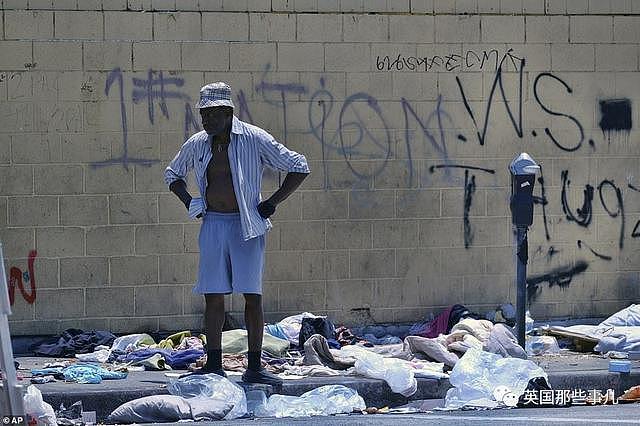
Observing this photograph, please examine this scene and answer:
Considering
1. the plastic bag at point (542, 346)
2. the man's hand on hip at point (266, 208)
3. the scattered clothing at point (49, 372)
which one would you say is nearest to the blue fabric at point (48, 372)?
the scattered clothing at point (49, 372)

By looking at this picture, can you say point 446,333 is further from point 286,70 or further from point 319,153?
point 286,70

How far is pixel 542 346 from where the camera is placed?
10945 mm

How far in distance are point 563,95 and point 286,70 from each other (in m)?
2.36

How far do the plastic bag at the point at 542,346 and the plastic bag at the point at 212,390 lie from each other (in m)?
2.79

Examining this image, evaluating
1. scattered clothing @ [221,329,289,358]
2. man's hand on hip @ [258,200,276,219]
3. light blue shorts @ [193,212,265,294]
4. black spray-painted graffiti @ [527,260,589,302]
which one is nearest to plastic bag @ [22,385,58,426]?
light blue shorts @ [193,212,265,294]

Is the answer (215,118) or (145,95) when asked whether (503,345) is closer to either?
(215,118)

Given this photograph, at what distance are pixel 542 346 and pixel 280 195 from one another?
2743 mm

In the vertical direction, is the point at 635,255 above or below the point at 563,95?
below

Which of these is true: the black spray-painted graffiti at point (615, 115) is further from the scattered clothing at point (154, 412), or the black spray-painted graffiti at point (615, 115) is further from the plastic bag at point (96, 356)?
the scattered clothing at point (154, 412)

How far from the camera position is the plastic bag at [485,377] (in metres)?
9.14

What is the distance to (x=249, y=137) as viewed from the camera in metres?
9.52

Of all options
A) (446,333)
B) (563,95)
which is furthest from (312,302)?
(563,95)

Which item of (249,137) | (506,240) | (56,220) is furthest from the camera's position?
(506,240)

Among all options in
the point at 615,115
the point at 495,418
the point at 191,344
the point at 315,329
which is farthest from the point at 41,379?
the point at 615,115
